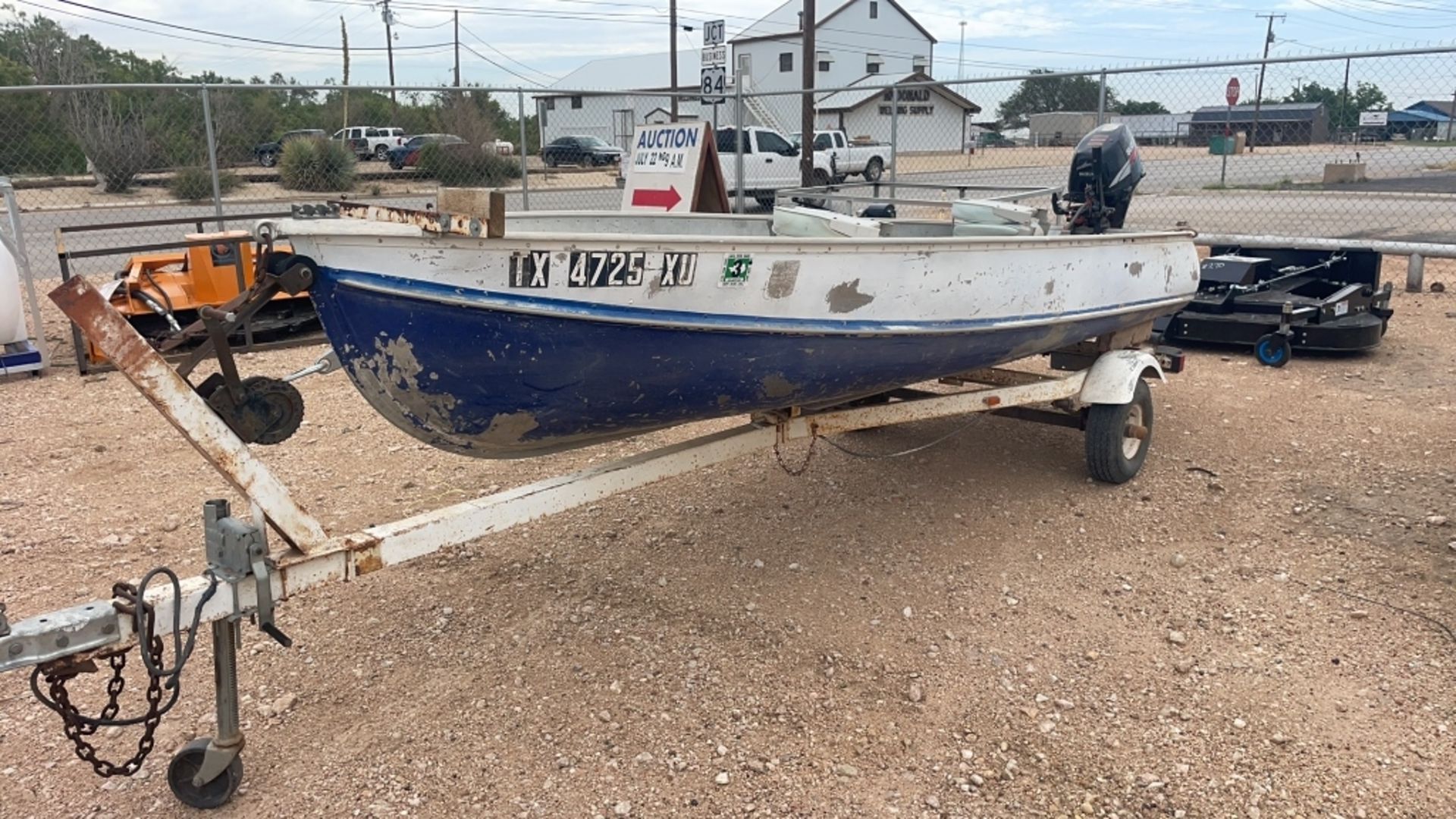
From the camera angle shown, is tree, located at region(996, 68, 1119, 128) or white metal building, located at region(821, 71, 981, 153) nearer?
tree, located at region(996, 68, 1119, 128)

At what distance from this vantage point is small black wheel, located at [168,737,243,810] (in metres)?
2.72

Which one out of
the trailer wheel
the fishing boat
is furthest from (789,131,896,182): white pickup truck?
the fishing boat

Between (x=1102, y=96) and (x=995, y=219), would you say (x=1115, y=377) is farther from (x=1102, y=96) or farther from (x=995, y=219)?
(x=1102, y=96)

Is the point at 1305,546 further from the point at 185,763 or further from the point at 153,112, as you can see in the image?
the point at 153,112

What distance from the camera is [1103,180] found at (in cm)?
574

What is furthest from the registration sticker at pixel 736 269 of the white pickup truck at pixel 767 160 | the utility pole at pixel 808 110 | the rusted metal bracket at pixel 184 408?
the white pickup truck at pixel 767 160

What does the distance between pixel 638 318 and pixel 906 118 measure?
37.3m

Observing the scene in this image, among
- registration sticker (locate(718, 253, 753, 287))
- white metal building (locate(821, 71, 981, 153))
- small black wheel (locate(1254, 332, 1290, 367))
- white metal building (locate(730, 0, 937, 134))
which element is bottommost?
small black wheel (locate(1254, 332, 1290, 367))

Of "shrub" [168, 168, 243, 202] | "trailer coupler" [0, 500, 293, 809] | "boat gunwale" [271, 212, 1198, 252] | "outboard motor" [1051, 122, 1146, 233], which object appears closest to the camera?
"trailer coupler" [0, 500, 293, 809]

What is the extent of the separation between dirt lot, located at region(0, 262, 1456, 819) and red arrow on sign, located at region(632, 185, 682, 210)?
4.48 ft

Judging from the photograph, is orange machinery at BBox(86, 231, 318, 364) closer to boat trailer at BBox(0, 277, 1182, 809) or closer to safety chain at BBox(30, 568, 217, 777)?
boat trailer at BBox(0, 277, 1182, 809)

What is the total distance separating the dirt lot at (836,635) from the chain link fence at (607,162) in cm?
462

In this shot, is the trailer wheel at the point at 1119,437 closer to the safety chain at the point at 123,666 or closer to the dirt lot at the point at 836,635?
the dirt lot at the point at 836,635

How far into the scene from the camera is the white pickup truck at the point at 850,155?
79.7ft
